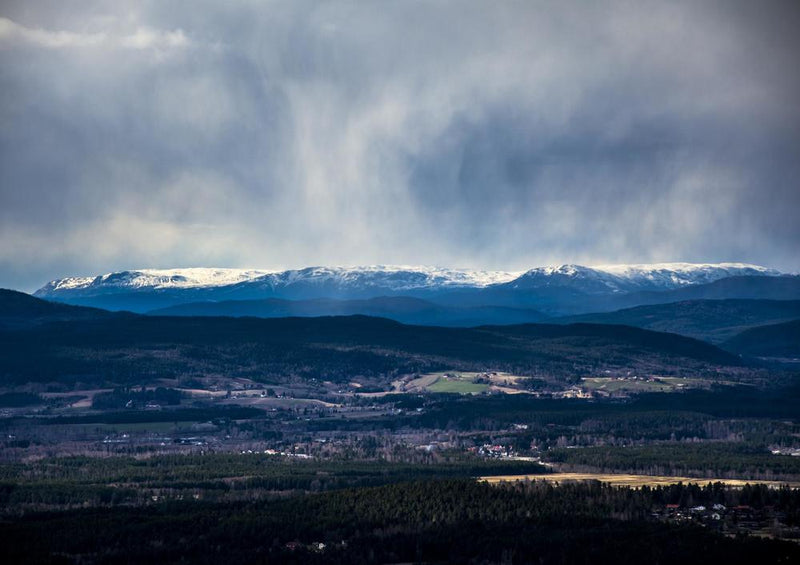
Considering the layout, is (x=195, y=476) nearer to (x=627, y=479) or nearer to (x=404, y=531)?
(x=404, y=531)

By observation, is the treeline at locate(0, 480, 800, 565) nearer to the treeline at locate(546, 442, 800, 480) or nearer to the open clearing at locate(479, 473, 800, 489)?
the open clearing at locate(479, 473, 800, 489)

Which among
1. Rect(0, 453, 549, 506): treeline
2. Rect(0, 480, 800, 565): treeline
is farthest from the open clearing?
Rect(0, 480, 800, 565): treeline

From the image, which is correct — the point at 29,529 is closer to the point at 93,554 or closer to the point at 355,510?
the point at 93,554

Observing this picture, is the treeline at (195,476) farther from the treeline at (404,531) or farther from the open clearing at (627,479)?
the treeline at (404,531)

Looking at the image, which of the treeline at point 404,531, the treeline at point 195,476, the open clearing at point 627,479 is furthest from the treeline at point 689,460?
the treeline at point 404,531

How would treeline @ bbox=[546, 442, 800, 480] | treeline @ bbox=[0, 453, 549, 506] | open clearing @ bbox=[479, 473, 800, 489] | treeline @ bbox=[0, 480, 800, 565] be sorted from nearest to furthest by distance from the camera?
treeline @ bbox=[0, 480, 800, 565]
treeline @ bbox=[0, 453, 549, 506]
open clearing @ bbox=[479, 473, 800, 489]
treeline @ bbox=[546, 442, 800, 480]

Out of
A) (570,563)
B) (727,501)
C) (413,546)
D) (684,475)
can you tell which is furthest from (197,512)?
(684,475)
